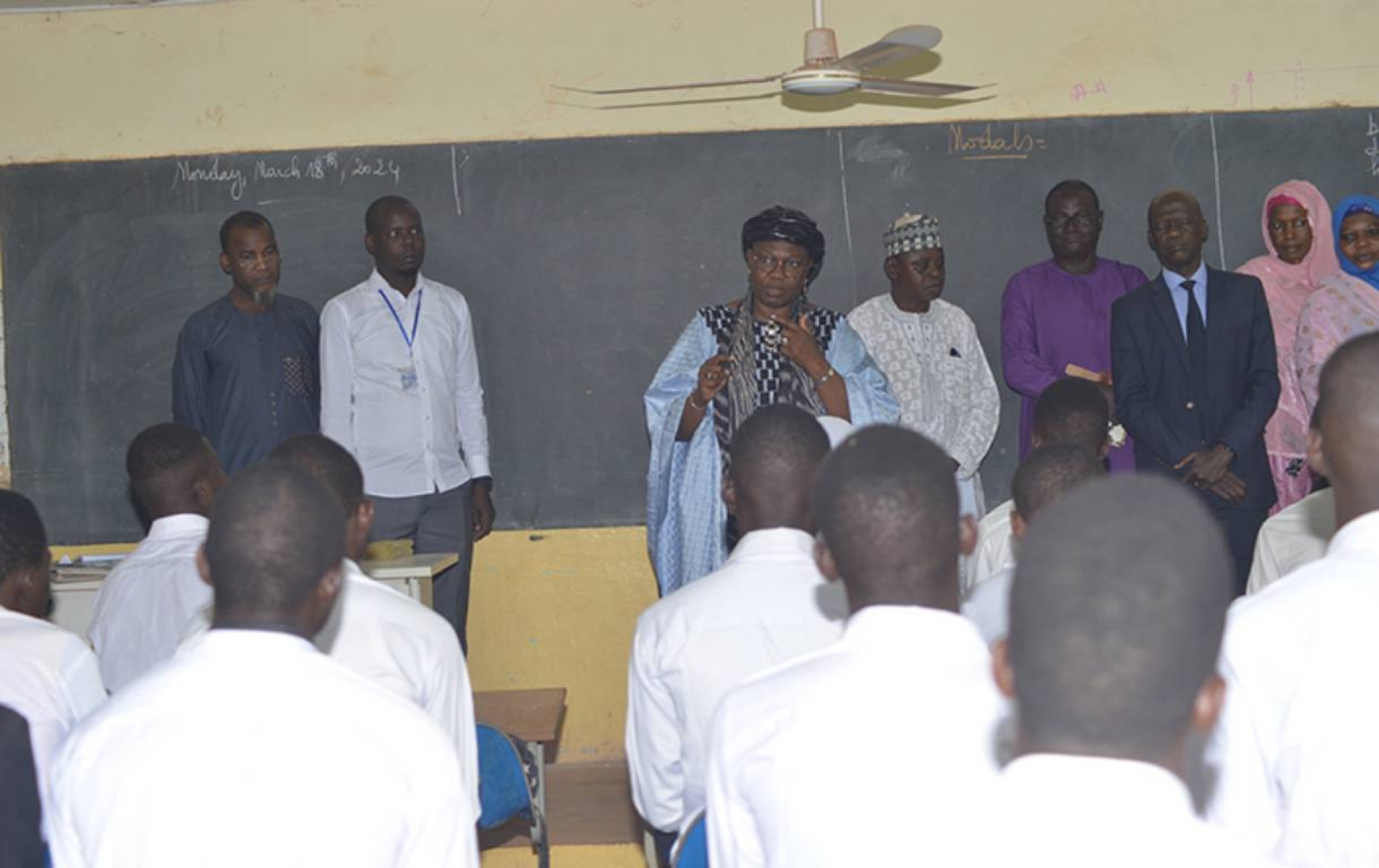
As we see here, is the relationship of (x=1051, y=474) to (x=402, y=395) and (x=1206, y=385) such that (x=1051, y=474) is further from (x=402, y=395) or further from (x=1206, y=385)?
(x=402, y=395)

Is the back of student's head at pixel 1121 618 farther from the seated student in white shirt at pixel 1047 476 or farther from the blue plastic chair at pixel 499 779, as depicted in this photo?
the blue plastic chair at pixel 499 779

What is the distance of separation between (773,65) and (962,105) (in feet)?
2.38

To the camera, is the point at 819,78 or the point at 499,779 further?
the point at 819,78

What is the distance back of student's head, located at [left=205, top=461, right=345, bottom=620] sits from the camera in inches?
64.8

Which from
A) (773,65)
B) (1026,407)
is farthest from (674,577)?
(773,65)

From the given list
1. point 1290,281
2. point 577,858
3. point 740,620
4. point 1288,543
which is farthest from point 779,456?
point 1290,281

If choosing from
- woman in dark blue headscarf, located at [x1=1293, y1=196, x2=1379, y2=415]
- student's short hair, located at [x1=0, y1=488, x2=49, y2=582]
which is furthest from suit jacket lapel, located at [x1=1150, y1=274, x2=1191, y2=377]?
student's short hair, located at [x1=0, y1=488, x2=49, y2=582]

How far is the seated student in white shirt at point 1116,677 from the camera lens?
3.50ft

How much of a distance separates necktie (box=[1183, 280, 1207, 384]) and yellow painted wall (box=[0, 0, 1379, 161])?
1.00 meters

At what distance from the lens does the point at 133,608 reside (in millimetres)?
3066

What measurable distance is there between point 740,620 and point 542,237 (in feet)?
10.9

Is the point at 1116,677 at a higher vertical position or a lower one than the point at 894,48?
lower

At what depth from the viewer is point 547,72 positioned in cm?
550

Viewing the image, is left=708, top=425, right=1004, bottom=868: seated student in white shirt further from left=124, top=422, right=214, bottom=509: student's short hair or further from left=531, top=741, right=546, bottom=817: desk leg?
left=124, top=422, right=214, bottom=509: student's short hair
